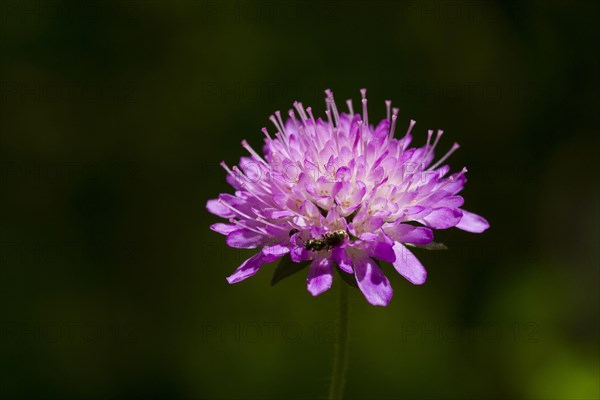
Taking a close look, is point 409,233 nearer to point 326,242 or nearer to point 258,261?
point 326,242

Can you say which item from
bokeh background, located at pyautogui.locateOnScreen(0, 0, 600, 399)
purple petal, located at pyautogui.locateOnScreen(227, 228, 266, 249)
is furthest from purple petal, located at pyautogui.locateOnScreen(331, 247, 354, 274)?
bokeh background, located at pyautogui.locateOnScreen(0, 0, 600, 399)

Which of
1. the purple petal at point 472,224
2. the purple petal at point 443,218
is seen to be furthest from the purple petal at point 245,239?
the purple petal at point 472,224

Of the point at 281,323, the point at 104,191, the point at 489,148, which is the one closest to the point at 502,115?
the point at 489,148

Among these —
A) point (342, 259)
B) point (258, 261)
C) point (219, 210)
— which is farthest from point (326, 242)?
point (219, 210)

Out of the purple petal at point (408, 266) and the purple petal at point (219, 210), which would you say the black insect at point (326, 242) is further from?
the purple petal at point (219, 210)

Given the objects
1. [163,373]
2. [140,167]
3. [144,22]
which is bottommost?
[163,373]

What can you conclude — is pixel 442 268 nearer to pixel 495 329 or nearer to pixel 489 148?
pixel 495 329
